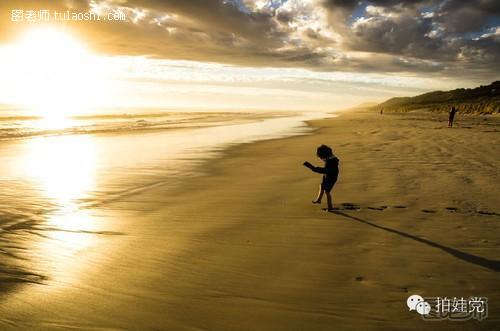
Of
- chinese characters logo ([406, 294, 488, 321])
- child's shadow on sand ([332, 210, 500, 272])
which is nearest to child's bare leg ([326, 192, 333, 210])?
child's shadow on sand ([332, 210, 500, 272])

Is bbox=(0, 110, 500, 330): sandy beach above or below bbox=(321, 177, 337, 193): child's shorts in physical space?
below

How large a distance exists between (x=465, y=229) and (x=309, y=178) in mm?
4810

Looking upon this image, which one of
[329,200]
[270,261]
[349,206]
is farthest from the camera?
[349,206]

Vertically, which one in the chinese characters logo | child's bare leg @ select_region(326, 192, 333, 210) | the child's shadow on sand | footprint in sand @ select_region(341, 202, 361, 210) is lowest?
the chinese characters logo

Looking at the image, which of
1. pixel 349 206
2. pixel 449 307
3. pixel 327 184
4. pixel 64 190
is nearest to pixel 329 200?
pixel 327 184

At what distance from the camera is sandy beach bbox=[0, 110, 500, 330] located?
3671 millimetres

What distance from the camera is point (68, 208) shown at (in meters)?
7.50

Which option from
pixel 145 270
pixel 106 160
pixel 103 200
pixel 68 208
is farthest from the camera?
pixel 106 160

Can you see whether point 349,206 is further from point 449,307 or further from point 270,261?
point 449,307

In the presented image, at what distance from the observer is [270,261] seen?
4953 mm

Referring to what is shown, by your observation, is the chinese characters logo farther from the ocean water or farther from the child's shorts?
the ocean water

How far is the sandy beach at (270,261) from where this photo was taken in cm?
367

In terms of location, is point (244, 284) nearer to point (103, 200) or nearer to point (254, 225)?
point (254, 225)

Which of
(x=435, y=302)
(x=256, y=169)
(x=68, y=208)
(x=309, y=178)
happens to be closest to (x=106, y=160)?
(x=256, y=169)
